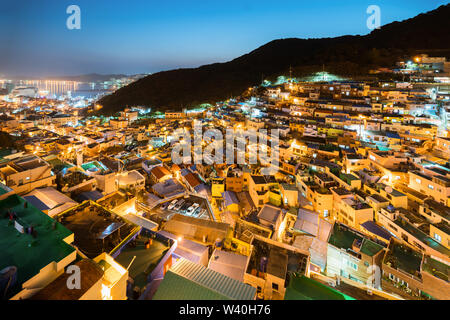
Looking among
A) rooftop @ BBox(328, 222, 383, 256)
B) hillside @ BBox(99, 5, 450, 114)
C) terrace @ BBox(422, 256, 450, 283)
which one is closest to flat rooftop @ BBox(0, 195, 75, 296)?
rooftop @ BBox(328, 222, 383, 256)

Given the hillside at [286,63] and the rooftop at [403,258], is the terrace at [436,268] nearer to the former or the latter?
the rooftop at [403,258]

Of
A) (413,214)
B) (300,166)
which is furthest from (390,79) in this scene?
(413,214)

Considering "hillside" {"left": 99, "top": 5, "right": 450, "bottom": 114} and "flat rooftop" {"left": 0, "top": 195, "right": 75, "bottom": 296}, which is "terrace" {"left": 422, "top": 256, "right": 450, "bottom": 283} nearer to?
"flat rooftop" {"left": 0, "top": 195, "right": 75, "bottom": 296}

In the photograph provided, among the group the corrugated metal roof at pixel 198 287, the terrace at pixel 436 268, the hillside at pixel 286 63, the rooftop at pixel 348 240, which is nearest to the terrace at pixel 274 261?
the corrugated metal roof at pixel 198 287

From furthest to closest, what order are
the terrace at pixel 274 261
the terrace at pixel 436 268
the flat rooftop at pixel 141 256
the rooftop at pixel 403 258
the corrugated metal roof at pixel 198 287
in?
the rooftop at pixel 403 258
the terrace at pixel 436 268
the terrace at pixel 274 261
the flat rooftop at pixel 141 256
the corrugated metal roof at pixel 198 287

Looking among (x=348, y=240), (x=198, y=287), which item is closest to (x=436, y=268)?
(x=348, y=240)
